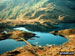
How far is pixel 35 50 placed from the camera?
13238cm

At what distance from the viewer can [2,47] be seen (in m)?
150

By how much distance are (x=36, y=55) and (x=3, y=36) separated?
9245 cm

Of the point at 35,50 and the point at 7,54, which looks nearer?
the point at 7,54

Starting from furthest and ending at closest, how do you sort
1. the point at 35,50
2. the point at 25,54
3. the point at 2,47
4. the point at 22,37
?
the point at 22,37
the point at 2,47
the point at 35,50
the point at 25,54

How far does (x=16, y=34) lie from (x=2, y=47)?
1984 inches

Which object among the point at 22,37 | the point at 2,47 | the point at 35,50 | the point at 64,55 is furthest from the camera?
the point at 22,37

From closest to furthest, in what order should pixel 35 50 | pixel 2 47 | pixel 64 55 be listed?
pixel 64 55 → pixel 35 50 → pixel 2 47

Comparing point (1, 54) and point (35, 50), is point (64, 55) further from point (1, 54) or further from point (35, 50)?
point (1, 54)

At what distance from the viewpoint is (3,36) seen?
634 ft

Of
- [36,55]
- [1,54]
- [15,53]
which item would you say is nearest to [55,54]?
[36,55]

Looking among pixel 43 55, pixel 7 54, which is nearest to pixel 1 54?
pixel 7 54

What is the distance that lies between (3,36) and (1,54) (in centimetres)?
6997

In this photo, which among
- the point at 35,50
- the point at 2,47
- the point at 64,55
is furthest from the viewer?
the point at 2,47

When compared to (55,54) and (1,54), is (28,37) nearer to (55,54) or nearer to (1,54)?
(1,54)
